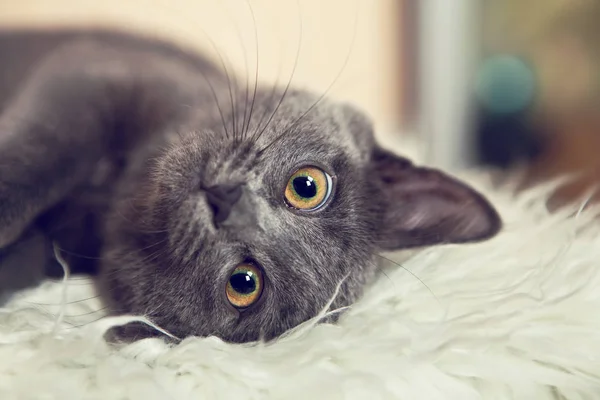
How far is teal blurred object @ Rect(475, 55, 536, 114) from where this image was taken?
181cm

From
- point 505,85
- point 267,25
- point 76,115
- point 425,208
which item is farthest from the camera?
point 505,85

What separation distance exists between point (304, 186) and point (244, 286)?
0.15 meters

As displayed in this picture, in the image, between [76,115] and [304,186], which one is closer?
[304,186]

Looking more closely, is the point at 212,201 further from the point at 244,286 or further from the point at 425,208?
the point at 425,208

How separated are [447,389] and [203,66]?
3.23 ft

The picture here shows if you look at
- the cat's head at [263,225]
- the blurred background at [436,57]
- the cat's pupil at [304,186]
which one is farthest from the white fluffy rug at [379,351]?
the blurred background at [436,57]

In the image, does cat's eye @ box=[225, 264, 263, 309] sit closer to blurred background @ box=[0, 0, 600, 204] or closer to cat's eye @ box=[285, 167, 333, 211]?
cat's eye @ box=[285, 167, 333, 211]

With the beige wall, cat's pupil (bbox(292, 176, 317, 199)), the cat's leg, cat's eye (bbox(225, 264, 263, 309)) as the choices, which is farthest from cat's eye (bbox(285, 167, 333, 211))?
the beige wall

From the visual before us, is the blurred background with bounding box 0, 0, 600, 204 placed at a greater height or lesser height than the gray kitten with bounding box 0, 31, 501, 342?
greater

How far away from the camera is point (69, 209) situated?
36.4 inches

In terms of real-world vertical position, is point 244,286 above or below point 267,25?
below

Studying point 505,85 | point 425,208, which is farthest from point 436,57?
point 425,208

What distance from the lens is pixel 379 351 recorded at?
0.63 meters

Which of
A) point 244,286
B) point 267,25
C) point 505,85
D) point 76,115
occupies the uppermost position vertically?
point 505,85
